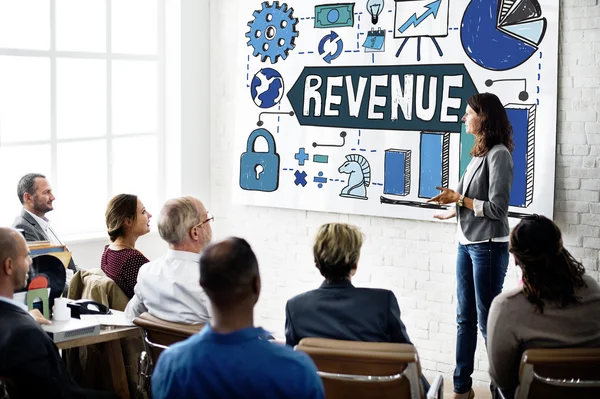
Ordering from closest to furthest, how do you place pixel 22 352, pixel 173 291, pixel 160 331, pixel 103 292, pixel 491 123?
pixel 22 352, pixel 160 331, pixel 173 291, pixel 103 292, pixel 491 123

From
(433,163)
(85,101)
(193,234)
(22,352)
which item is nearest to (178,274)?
(193,234)

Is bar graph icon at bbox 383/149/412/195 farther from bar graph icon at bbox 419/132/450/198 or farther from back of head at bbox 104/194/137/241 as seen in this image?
back of head at bbox 104/194/137/241

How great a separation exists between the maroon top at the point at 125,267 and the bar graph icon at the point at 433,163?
2.19m

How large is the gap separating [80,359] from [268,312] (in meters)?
2.79

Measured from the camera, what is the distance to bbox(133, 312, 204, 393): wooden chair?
3494mm

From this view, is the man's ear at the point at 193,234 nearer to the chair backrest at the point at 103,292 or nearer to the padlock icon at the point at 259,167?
the chair backrest at the point at 103,292

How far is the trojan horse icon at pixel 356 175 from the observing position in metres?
6.20

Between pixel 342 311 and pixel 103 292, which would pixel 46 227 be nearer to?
pixel 103 292

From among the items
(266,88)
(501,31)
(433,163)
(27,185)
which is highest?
(501,31)

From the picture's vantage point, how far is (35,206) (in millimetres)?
5586

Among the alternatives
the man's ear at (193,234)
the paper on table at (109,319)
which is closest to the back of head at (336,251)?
the man's ear at (193,234)

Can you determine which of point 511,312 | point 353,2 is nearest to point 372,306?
point 511,312

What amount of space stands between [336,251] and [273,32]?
360cm

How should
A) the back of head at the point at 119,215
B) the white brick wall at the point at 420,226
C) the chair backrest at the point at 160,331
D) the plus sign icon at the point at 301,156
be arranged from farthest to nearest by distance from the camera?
the plus sign icon at the point at 301,156 < the white brick wall at the point at 420,226 < the back of head at the point at 119,215 < the chair backrest at the point at 160,331
